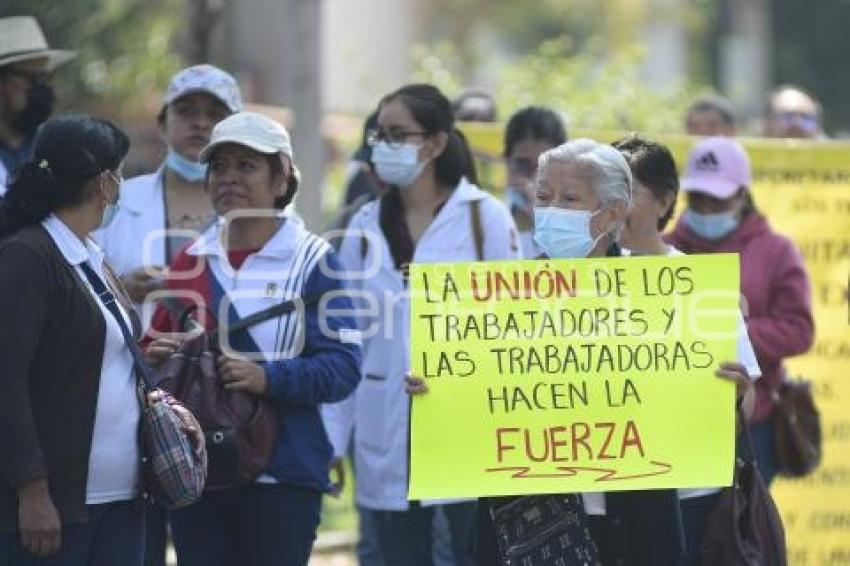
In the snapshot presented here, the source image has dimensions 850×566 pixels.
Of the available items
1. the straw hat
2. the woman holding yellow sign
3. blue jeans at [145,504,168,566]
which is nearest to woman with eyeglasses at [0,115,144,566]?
blue jeans at [145,504,168,566]

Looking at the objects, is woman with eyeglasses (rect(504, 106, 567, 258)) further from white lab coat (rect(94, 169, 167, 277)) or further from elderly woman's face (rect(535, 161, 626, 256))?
elderly woman's face (rect(535, 161, 626, 256))

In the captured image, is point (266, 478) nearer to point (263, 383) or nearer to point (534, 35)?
point (263, 383)

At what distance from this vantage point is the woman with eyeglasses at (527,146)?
848 centimetres

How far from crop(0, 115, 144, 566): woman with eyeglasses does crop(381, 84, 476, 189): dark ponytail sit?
193 cm

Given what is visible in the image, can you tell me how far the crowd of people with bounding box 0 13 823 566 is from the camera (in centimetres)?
575

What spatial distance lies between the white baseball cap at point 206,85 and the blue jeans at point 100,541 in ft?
6.80

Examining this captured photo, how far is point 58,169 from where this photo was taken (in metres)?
5.91

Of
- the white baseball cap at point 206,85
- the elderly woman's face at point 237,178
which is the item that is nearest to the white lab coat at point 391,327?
the white baseball cap at point 206,85

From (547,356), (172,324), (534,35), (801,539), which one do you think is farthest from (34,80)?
(534,35)

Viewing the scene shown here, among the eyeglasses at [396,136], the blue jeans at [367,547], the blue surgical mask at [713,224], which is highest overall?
the eyeglasses at [396,136]

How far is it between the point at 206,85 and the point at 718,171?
1955mm

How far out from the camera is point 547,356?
603 cm

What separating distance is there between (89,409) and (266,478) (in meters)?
0.93

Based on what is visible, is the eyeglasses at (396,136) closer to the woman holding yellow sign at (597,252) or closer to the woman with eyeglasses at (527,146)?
the woman with eyeglasses at (527,146)
